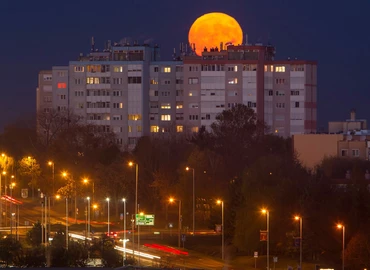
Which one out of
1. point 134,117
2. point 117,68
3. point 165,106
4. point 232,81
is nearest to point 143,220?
point 232,81

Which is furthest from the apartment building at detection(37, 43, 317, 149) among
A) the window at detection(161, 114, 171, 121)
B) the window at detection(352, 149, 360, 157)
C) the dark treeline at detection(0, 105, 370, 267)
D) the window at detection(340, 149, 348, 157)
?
the window at detection(352, 149, 360, 157)

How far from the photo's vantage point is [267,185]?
5481 centimetres

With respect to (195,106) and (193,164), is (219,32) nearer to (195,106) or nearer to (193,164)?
(195,106)

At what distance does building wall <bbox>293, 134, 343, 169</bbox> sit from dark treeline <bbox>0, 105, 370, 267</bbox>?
1.03 metres

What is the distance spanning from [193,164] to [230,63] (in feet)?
134

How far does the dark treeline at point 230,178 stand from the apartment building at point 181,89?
993 cm

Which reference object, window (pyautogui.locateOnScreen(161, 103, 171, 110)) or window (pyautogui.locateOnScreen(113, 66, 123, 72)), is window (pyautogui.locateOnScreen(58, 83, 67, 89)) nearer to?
window (pyautogui.locateOnScreen(113, 66, 123, 72))

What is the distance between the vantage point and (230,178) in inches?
2576

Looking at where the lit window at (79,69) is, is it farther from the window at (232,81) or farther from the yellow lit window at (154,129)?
the window at (232,81)

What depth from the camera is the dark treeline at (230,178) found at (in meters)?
49.9

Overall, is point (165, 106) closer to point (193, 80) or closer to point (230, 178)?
point (193, 80)

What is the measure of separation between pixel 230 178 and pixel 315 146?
1848 cm

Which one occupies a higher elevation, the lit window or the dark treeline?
the lit window

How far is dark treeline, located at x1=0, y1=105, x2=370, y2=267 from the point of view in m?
49.9
